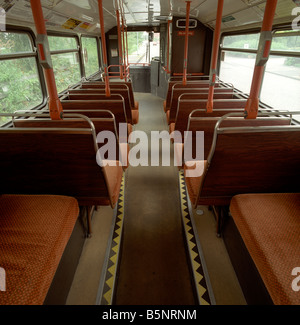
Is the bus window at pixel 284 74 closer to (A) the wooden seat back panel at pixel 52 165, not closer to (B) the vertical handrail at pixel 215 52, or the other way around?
(B) the vertical handrail at pixel 215 52

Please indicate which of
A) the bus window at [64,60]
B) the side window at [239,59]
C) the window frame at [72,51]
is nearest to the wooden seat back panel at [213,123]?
the side window at [239,59]

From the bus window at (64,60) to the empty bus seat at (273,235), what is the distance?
4.31 meters

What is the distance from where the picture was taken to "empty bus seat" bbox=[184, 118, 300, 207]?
1.60m

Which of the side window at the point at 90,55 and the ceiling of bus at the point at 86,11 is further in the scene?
the side window at the point at 90,55

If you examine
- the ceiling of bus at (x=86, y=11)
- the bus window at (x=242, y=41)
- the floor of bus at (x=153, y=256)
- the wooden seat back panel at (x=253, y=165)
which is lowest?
the floor of bus at (x=153, y=256)

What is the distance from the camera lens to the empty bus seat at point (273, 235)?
123 centimetres

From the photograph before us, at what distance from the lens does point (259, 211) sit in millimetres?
1700

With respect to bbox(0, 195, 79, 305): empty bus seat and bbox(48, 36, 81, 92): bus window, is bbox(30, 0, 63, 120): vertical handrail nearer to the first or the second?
bbox(0, 195, 79, 305): empty bus seat

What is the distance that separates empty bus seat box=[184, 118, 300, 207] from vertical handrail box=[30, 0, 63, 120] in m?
1.23

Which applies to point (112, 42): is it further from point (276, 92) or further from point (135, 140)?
point (276, 92)

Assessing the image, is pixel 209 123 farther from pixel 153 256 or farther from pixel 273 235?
pixel 153 256

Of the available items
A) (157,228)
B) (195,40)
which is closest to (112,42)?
(195,40)

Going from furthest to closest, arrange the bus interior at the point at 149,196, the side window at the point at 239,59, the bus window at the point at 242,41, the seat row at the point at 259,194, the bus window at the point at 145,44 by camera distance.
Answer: the bus window at the point at 145,44 → the side window at the point at 239,59 → the bus window at the point at 242,41 → the bus interior at the point at 149,196 → the seat row at the point at 259,194

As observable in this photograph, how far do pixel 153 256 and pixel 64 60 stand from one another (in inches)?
185
